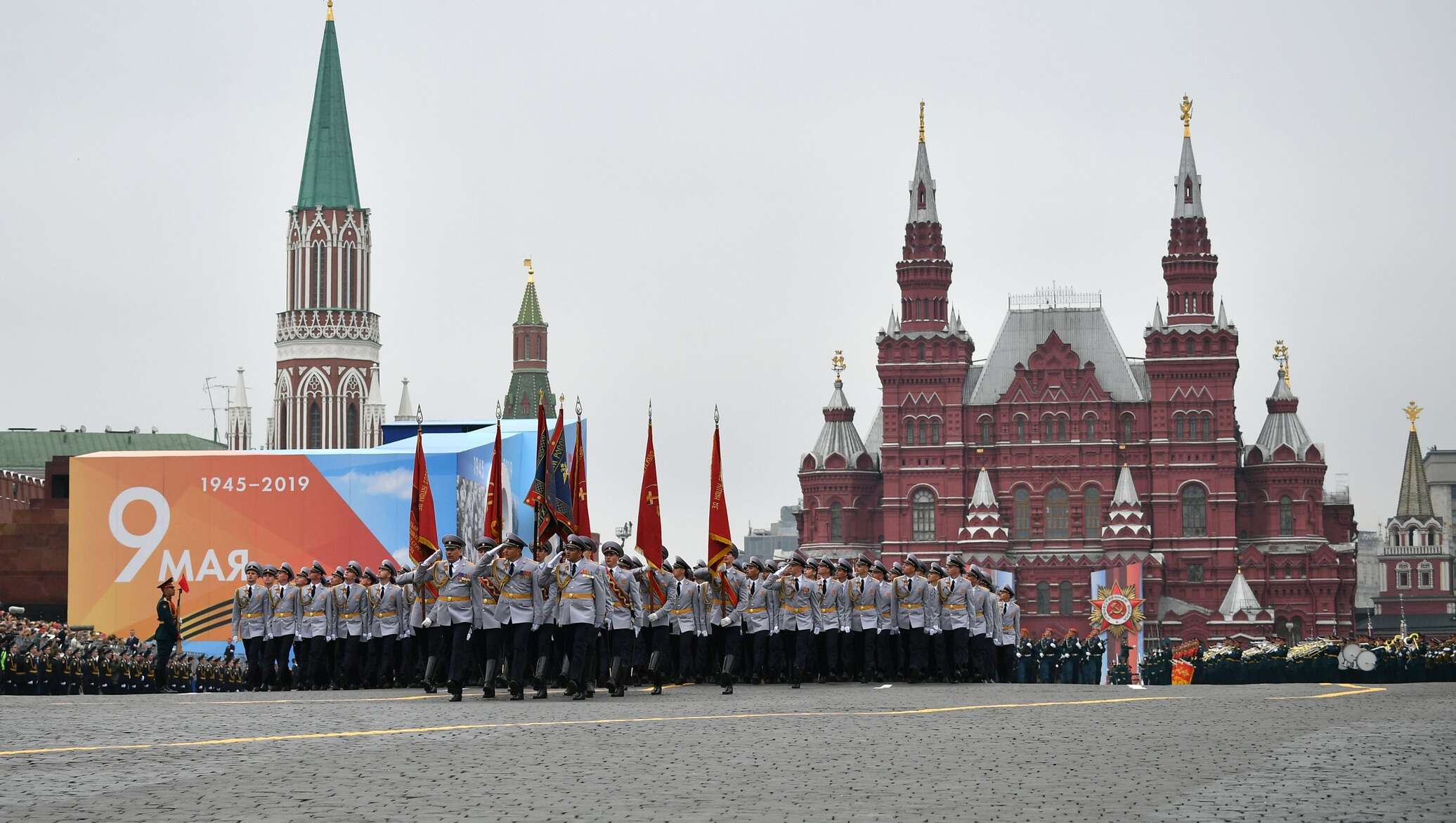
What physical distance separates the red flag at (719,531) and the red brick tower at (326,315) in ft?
238

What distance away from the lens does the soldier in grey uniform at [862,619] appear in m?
22.3

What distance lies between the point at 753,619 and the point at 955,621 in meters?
2.28

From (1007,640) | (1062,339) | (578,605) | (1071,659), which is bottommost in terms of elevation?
(1071,659)

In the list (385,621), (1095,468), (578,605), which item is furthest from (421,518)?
(1095,468)

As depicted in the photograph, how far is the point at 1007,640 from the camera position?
24797 millimetres

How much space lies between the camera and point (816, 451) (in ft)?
291

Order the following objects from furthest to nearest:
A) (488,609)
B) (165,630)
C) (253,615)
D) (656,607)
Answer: (165,630) < (253,615) < (656,607) < (488,609)

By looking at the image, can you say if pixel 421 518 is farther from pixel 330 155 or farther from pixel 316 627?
pixel 330 155

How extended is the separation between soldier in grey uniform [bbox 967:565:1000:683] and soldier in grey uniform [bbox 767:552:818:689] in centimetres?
194

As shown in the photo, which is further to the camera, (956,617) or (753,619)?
(956,617)

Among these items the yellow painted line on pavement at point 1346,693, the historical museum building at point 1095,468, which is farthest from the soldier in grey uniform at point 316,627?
the historical museum building at point 1095,468

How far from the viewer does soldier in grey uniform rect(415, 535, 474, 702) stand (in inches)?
683

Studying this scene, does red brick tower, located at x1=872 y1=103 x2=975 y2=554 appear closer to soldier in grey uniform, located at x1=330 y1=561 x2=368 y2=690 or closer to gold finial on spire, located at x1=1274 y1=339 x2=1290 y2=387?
gold finial on spire, located at x1=1274 y1=339 x2=1290 y2=387

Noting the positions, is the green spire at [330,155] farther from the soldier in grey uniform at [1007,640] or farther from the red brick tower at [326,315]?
the soldier in grey uniform at [1007,640]
